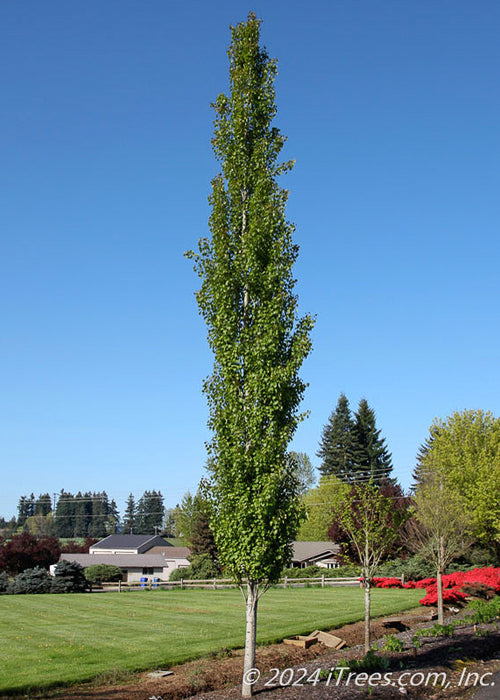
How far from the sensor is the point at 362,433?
75438 mm

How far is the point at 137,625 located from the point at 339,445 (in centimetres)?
6138

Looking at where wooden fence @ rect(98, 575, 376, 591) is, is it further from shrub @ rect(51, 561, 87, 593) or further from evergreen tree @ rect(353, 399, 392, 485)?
evergreen tree @ rect(353, 399, 392, 485)

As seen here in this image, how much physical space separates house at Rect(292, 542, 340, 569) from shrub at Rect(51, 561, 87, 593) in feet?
78.5

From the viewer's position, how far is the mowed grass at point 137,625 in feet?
44.7

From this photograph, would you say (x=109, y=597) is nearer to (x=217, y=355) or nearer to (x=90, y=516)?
(x=217, y=355)

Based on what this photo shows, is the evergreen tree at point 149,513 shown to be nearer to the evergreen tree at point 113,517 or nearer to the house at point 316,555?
the evergreen tree at point 113,517

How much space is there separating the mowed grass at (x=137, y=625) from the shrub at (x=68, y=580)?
2.74m

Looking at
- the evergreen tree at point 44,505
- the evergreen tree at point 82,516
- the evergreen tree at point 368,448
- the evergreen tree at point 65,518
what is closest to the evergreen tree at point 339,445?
the evergreen tree at point 368,448

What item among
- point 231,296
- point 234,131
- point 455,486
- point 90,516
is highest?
point 234,131

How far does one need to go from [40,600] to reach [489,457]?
2870cm

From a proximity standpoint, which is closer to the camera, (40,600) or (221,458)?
(221,458)

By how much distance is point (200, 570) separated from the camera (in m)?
47.9

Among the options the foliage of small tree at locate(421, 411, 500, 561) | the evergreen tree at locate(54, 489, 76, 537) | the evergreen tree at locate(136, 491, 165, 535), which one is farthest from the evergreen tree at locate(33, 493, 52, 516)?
the foliage of small tree at locate(421, 411, 500, 561)

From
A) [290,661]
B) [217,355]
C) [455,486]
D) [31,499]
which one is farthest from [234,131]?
[31,499]
